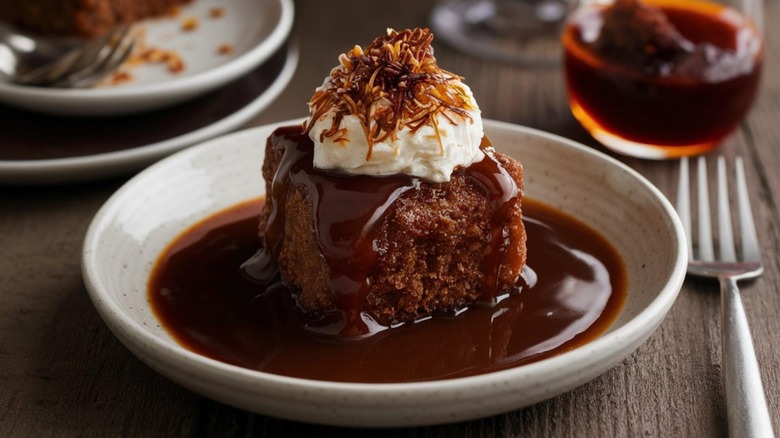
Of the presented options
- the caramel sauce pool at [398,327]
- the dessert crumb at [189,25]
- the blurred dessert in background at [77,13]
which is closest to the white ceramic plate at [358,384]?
the caramel sauce pool at [398,327]

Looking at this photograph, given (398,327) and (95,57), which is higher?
(398,327)

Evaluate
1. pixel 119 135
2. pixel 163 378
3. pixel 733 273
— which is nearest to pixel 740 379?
pixel 733 273

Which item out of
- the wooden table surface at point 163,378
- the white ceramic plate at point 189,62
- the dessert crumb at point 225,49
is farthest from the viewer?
the dessert crumb at point 225,49

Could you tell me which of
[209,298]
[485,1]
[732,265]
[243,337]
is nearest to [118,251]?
[209,298]

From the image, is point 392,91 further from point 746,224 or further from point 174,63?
point 174,63

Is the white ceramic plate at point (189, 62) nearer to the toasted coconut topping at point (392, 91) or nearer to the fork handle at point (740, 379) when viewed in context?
the toasted coconut topping at point (392, 91)

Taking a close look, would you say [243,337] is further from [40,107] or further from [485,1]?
[485,1]
